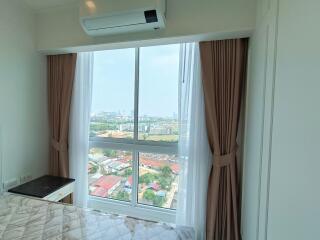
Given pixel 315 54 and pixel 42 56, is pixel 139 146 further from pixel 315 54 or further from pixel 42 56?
pixel 315 54

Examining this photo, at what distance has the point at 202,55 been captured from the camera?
194cm

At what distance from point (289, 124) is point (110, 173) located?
226cm

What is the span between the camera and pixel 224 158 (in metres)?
1.91

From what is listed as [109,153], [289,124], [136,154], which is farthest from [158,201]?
[289,124]

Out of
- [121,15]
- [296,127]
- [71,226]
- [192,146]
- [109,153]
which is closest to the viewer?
[296,127]

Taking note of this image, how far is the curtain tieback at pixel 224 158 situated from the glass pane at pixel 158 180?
51 cm

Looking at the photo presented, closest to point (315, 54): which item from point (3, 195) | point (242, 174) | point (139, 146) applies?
point (242, 174)

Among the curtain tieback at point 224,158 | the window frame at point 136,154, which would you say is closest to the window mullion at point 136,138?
the window frame at point 136,154

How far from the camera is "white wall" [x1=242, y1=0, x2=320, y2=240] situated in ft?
2.08

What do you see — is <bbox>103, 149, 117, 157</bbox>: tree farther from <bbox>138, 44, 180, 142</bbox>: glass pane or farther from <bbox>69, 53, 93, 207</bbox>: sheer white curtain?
<bbox>138, 44, 180, 142</bbox>: glass pane

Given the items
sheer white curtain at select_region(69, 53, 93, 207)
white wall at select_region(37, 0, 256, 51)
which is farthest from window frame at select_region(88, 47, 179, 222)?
white wall at select_region(37, 0, 256, 51)

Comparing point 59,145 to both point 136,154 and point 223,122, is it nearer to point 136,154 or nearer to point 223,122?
point 136,154

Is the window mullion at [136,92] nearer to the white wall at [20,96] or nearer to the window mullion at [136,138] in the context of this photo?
the window mullion at [136,138]

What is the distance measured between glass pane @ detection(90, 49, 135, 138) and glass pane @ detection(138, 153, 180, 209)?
16.9 inches
